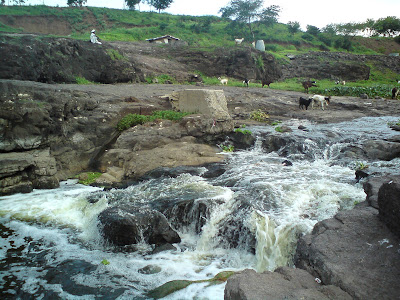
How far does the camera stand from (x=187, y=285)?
5.13 metres

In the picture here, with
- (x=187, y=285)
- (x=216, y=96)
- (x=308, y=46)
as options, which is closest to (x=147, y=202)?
(x=187, y=285)

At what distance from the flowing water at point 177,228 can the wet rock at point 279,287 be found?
1433mm

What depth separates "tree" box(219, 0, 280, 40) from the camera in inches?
1969

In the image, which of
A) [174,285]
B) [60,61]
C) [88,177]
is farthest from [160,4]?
[174,285]

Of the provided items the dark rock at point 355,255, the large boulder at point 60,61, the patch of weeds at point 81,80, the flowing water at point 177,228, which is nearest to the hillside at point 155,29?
the large boulder at point 60,61

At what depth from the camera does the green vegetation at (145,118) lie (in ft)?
40.1

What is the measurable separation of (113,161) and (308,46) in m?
46.4

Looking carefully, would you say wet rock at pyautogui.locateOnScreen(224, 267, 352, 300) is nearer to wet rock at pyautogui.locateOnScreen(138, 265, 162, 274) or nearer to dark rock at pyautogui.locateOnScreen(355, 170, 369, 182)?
wet rock at pyautogui.locateOnScreen(138, 265, 162, 274)

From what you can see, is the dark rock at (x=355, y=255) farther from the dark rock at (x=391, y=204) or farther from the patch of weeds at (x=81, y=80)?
the patch of weeds at (x=81, y=80)

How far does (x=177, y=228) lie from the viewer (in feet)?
23.9

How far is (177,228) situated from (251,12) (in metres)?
49.4

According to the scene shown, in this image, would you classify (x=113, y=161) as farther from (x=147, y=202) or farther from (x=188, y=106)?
(x=188, y=106)

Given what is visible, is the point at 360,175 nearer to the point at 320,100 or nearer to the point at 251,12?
the point at 320,100

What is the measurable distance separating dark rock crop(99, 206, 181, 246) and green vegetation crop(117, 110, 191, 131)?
5819 millimetres
